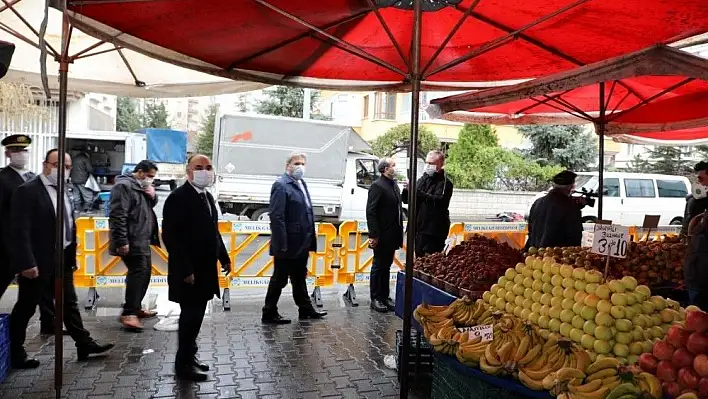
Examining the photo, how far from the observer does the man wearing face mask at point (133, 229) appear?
6.16 m

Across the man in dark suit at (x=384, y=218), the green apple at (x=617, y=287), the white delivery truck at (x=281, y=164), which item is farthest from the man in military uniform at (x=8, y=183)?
the white delivery truck at (x=281, y=164)

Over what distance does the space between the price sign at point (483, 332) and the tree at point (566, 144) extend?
79.6 ft

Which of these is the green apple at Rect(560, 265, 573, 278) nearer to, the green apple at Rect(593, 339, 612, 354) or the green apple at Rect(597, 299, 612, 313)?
the green apple at Rect(597, 299, 612, 313)

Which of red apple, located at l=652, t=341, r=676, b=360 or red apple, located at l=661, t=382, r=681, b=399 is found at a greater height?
red apple, located at l=652, t=341, r=676, b=360

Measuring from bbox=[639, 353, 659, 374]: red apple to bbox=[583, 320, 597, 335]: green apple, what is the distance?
28 cm

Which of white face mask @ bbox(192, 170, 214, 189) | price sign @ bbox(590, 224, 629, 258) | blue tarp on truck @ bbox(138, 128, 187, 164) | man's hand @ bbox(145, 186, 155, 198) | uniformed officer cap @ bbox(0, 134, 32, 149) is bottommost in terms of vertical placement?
price sign @ bbox(590, 224, 629, 258)

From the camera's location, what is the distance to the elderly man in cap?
6.61 metres

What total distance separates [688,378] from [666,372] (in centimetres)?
11

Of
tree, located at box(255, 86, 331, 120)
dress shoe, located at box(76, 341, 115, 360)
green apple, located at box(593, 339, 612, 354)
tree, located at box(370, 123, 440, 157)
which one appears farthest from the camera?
tree, located at box(255, 86, 331, 120)

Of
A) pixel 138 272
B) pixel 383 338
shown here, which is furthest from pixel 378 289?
pixel 138 272

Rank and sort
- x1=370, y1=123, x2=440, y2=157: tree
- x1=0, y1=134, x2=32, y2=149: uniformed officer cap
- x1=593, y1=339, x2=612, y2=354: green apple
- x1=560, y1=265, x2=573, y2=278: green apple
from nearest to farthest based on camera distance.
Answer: x1=593, y1=339, x2=612, y2=354: green apple → x1=560, y1=265, x2=573, y2=278: green apple → x1=0, y1=134, x2=32, y2=149: uniformed officer cap → x1=370, y1=123, x2=440, y2=157: tree

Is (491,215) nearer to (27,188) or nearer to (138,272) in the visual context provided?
(138,272)

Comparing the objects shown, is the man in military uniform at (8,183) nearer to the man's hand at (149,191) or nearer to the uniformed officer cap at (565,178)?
the man's hand at (149,191)

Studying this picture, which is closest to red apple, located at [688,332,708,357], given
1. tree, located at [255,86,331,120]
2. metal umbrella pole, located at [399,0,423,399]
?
metal umbrella pole, located at [399,0,423,399]
